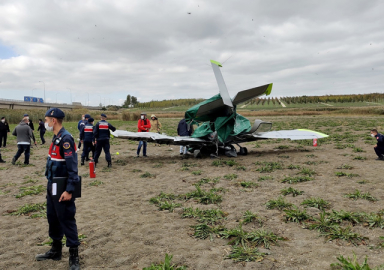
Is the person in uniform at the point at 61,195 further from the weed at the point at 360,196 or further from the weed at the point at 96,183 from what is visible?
the weed at the point at 360,196

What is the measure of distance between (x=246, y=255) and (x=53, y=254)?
9.94ft

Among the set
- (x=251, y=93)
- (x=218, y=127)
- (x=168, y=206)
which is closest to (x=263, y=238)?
(x=168, y=206)

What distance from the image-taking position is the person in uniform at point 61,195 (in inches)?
152

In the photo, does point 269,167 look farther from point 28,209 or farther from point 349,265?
point 28,209

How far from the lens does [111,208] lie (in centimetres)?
632

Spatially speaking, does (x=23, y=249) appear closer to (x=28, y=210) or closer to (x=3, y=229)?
(x=3, y=229)

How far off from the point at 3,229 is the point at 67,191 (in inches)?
105

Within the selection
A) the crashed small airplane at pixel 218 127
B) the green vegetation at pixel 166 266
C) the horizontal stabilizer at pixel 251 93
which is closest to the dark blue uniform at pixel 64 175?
the green vegetation at pixel 166 266

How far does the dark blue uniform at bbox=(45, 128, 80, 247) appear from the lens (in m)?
3.88

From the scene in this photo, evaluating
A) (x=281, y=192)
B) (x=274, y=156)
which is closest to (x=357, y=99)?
(x=274, y=156)

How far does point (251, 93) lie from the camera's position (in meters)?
11.4

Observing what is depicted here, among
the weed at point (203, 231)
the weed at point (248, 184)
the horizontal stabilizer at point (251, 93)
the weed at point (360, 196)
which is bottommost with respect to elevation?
the weed at point (203, 231)

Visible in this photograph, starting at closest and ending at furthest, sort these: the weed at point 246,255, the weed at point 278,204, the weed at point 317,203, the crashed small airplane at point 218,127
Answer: the weed at point 246,255, the weed at point 317,203, the weed at point 278,204, the crashed small airplane at point 218,127

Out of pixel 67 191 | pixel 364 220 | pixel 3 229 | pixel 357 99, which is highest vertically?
pixel 357 99
